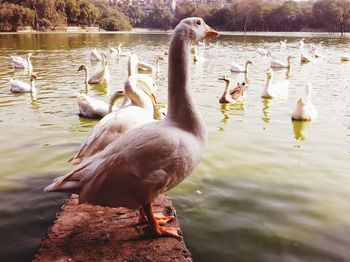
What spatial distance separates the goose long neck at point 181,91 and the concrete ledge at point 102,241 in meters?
1.09

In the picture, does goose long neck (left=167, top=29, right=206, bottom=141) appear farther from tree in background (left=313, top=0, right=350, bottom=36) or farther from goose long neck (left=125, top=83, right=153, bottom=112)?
tree in background (left=313, top=0, right=350, bottom=36)

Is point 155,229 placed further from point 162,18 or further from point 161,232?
point 162,18

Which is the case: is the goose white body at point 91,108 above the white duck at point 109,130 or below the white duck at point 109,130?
below

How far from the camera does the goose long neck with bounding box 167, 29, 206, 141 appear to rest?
11.4 ft

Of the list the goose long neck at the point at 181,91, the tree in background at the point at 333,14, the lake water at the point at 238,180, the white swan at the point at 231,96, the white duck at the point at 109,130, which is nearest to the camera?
the goose long neck at the point at 181,91

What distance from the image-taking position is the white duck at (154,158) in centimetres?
323

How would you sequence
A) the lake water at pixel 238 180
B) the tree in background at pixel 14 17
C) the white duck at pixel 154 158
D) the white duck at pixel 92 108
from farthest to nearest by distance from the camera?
the tree in background at pixel 14 17
the white duck at pixel 92 108
the lake water at pixel 238 180
the white duck at pixel 154 158

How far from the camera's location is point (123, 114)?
17.3 feet

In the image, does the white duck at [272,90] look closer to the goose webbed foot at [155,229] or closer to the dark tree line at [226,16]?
the goose webbed foot at [155,229]

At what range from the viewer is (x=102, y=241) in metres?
3.49

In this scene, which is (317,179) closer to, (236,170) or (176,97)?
(236,170)

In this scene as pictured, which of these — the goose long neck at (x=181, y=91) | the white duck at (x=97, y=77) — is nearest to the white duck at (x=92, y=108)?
the white duck at (x=97, y=77)

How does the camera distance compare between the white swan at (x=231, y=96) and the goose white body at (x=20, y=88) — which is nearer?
the white swan at (x=231, y=96)

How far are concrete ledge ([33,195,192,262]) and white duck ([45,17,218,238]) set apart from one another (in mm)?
201
